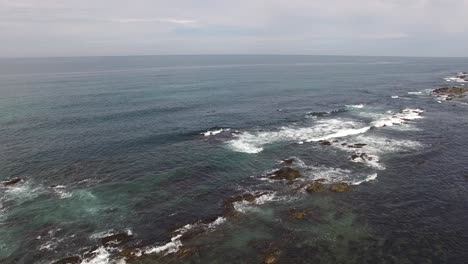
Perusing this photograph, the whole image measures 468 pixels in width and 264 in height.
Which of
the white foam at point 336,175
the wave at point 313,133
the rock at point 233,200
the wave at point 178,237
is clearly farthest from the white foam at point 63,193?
the white foam at point 336,175

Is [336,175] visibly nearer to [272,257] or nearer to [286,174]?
[286,174]

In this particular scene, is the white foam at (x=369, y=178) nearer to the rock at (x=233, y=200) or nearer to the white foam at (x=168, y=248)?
the rock at (x=233, y=200)

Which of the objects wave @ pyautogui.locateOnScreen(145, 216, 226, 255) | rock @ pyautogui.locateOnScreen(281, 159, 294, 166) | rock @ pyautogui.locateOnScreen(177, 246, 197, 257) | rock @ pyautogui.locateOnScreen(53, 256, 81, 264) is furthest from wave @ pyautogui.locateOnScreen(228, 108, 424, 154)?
rock @ pyautogui.locateOnScreen(53, 256, 81, 264)

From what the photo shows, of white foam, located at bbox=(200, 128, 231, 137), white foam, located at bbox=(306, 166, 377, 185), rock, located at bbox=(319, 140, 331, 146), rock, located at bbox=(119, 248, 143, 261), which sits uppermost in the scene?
white foam, located at bbox=(200, 128, 231, 137)

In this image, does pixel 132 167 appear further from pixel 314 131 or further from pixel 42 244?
pixel 314 131

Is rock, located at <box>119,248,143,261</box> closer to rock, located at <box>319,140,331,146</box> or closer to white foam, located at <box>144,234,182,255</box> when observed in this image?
white foam, located at <box>144,234,182,255</box>

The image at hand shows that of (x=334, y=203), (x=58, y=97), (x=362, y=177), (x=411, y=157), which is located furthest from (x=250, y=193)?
(x=58, y=97)

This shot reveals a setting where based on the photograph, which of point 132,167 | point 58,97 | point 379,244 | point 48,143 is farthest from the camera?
point 58,97
